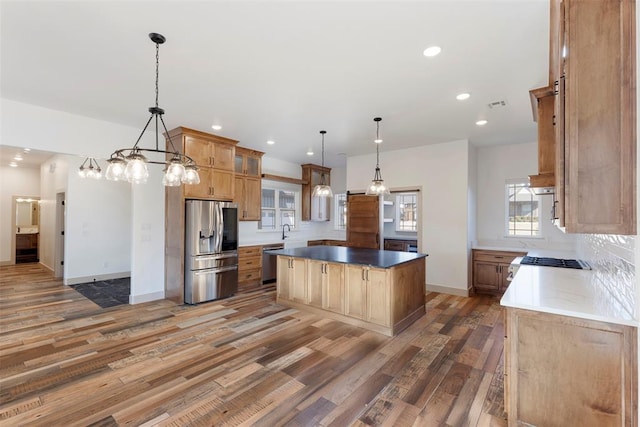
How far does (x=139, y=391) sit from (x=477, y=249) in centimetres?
545

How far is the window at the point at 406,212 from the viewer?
7996 mm

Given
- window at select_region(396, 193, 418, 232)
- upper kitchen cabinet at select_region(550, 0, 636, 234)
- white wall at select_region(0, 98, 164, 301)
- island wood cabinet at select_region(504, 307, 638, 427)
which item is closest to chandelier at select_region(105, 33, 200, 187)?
white wall at select_region(0, 98, 164, 301)

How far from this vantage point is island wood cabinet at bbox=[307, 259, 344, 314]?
4043mm

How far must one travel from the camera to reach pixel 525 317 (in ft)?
6.20

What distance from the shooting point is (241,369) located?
108 inches

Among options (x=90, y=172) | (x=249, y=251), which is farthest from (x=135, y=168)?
(x=249, y=251)

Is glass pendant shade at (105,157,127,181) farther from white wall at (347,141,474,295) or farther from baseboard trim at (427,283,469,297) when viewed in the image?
baseboard trim at (427,283,469,297)

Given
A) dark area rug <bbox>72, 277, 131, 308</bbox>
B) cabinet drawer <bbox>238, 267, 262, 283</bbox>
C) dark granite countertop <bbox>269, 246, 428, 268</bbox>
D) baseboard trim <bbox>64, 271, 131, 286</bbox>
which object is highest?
dark granite countertop <bbox>269, 246, 428, 268</bbox>

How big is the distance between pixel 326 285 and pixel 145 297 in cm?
310

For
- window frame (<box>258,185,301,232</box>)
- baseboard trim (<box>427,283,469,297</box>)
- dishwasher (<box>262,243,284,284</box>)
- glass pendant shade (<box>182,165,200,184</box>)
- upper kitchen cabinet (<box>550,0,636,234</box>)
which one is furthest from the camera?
window frame (<box>258,185,301,232</box>)

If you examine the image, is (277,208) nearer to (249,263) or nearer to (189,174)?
(249,263)

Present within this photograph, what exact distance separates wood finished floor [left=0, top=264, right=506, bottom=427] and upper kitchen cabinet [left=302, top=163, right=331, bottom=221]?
3.65 meters

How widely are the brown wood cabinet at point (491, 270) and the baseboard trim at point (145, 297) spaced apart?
5686 mm

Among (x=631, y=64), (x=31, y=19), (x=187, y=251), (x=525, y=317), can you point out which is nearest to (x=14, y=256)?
(x=187, y=251)
